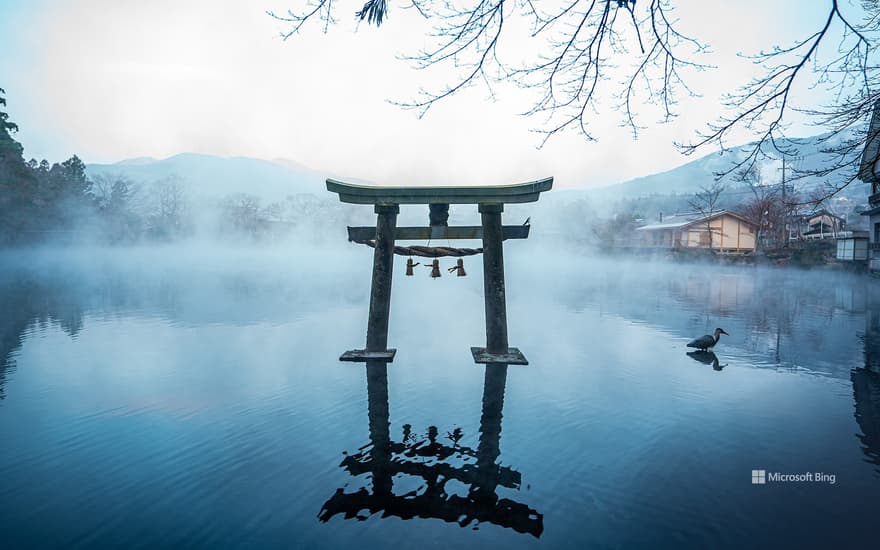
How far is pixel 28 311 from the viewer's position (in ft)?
58.4

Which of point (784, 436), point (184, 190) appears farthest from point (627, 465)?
point (184, 190)

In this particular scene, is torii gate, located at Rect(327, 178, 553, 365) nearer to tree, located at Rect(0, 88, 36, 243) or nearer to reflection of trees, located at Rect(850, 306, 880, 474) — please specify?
reflection of trees, located at Rect(850, 306, 880, 474)

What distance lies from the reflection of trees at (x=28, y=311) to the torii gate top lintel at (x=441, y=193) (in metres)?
7.19

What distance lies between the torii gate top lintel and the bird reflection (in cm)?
568

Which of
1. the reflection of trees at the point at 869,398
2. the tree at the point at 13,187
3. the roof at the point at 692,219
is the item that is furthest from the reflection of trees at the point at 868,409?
the tree at the point at 13,187

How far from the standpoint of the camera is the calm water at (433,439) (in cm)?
434

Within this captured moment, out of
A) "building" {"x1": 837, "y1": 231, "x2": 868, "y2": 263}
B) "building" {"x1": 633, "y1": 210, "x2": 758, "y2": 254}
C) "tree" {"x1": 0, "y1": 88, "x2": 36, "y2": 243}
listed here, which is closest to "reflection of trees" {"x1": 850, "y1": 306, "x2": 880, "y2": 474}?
"building" {"x1": 837, "y1": 231, "x2": 868, "y2": 263}

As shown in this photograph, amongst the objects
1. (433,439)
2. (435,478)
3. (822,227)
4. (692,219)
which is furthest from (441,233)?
(822,227)

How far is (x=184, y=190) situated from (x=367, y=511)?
390ft

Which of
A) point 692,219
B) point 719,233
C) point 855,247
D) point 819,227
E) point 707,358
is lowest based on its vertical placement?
point 707,358

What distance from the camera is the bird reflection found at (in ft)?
34.4

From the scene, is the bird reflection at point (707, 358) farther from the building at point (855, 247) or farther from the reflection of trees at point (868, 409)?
the building at point (855, 247)

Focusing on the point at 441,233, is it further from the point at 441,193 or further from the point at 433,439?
the point at 433,439

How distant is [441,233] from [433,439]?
4840mm
